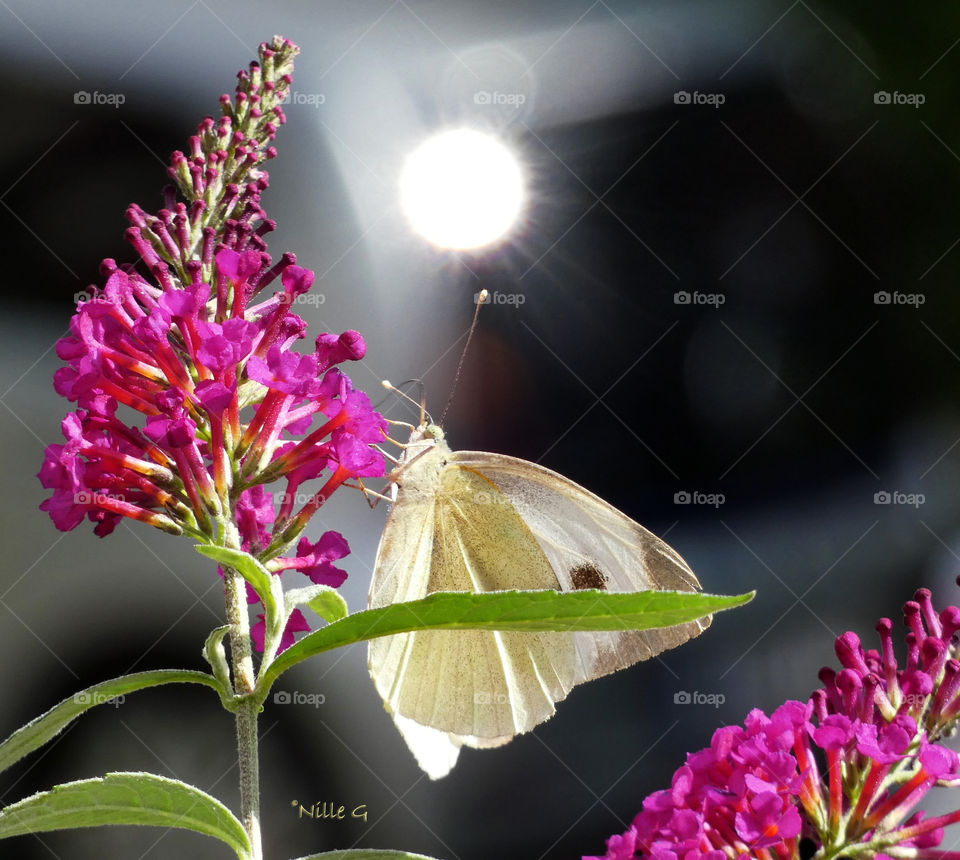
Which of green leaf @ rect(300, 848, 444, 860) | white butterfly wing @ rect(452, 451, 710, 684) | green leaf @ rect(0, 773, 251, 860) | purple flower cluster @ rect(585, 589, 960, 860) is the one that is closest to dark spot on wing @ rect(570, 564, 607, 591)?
white butterfly wing @ rect(452, 451, 710, 684)

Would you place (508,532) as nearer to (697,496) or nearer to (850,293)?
(697,496)

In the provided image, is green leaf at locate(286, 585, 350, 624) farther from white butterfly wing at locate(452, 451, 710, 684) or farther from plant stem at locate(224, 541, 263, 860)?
white butterfly wing at locate(452, 451, 710, 684)

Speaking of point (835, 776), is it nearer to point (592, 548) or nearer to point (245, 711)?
point (245, 711)

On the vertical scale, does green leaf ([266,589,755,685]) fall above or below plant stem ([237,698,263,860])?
above

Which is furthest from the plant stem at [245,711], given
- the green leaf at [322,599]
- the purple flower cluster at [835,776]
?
the purple flower cluster at [835,776]

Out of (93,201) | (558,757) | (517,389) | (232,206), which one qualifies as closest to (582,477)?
(517,389)

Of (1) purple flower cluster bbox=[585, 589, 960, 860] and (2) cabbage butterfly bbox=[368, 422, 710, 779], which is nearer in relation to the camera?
(1) purple flower cluster bbox=[585, 589, 960, 860]
